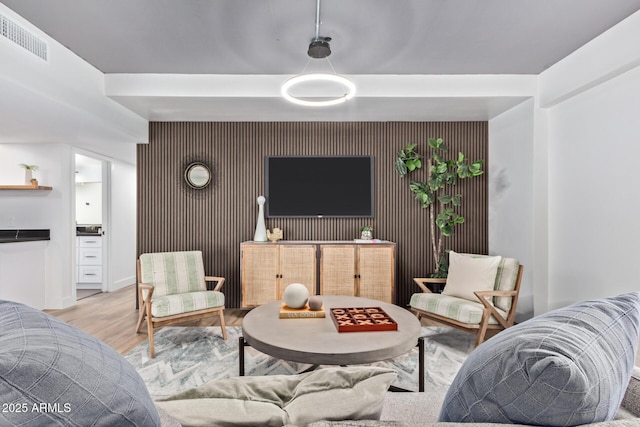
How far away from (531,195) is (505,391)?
3.50 metres

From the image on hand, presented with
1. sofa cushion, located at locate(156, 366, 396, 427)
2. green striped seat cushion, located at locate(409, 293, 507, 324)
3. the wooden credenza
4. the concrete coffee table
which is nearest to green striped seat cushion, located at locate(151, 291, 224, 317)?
the wooden credenza

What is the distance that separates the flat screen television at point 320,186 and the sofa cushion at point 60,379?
3.68 meters

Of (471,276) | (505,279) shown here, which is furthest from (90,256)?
(505,279)

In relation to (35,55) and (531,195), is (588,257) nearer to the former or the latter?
(531,195)

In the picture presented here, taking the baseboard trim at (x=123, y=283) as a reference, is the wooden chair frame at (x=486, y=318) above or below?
above

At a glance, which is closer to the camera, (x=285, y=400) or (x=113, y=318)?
(x=285, y=400)

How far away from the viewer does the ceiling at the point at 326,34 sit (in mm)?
2404

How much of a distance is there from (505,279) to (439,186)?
4.14 feet

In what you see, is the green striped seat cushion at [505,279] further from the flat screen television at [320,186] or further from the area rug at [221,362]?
the flat screen television at [320,186]

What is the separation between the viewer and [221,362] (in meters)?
2.77

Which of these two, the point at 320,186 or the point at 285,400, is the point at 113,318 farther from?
the point at 285,400

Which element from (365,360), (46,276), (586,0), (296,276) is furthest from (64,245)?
(586,0)

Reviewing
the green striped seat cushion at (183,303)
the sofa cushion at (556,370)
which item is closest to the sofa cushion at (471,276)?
the green striped seat cushion at (183,303)

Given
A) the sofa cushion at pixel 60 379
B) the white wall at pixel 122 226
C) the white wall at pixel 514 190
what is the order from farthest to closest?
the white wall at pixel 122 226 < the white wall at pixel 514 190 < the sofa cushion at pixel 60 379
